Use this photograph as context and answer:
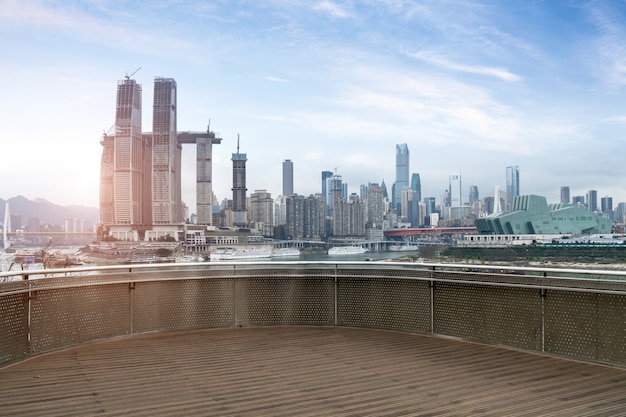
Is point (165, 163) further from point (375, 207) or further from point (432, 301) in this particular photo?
point (432, 301)

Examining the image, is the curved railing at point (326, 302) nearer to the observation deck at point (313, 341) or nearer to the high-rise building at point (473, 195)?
the observation deck at point (313, 341)

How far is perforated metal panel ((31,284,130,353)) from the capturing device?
23.0 feet

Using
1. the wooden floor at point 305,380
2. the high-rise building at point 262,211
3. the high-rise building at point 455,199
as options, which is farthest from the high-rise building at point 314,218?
the wooden floor at point 305,380

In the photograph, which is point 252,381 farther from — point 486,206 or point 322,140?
point 322,140

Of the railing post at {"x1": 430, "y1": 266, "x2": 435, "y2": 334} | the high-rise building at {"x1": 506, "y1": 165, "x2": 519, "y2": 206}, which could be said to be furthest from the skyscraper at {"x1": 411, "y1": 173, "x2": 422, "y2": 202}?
the railing post at {"x1": 430, "y1": 266, "x2": 435, "y2": 334}

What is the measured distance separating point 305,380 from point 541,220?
1547 cm

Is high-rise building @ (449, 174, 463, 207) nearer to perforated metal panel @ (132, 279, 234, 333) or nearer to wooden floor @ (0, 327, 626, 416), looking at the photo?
perforated metal panel @ (132, 279, 234, 333)

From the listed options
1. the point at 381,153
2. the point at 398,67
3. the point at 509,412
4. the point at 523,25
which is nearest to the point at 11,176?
the point at 398,67

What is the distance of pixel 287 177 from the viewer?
42875 mm

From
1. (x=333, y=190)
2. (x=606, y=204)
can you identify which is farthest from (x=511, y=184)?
(x=333, y=190)

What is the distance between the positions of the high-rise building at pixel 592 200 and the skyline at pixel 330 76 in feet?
1.23

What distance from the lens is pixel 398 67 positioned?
28875mm

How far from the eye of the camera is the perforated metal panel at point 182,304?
8320mm

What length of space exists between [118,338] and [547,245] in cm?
1177
